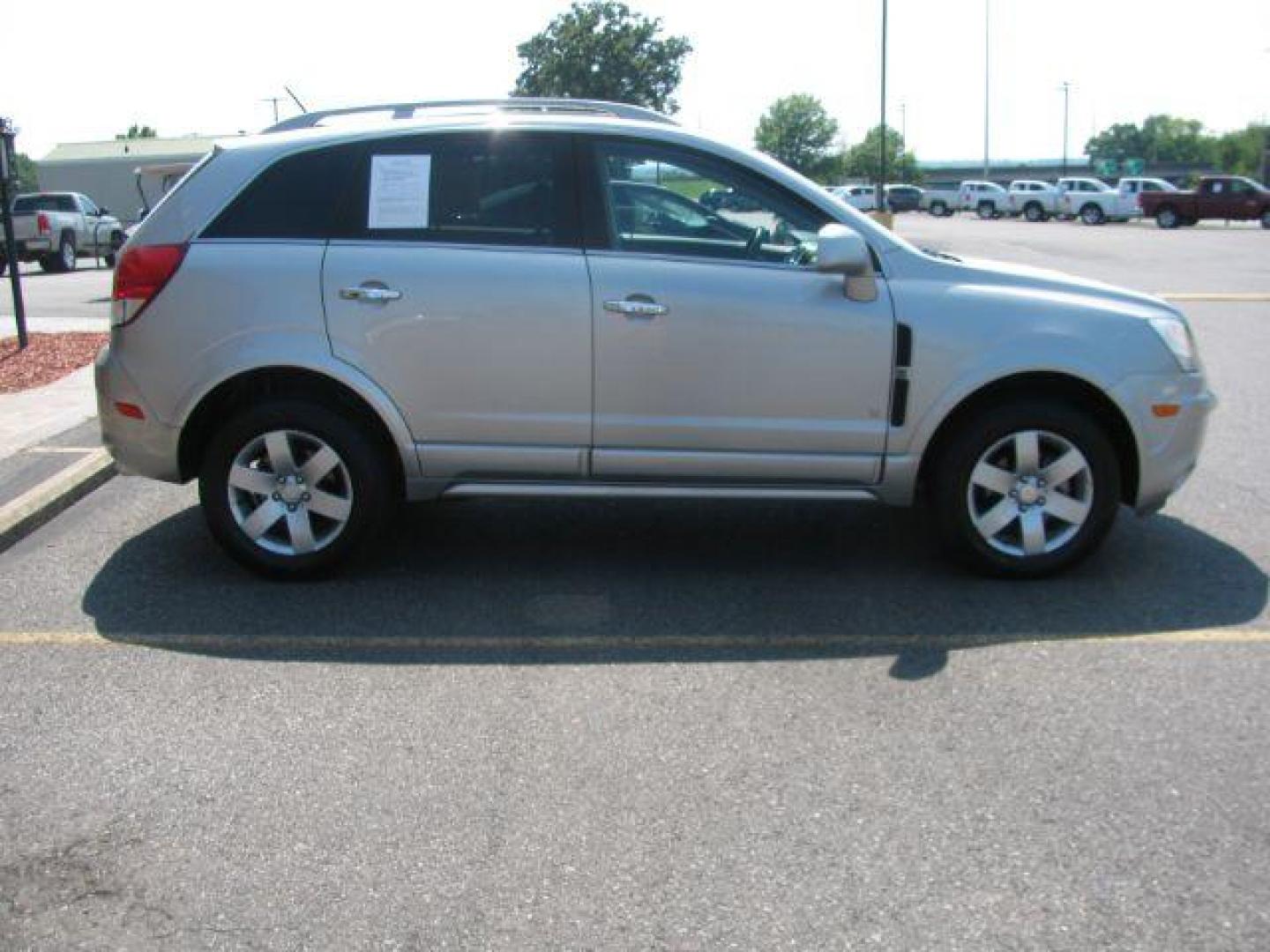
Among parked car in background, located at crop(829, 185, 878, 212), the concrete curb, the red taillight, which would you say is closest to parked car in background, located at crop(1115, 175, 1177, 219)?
parked car in background, located at crop(829, 185, 878, 212)

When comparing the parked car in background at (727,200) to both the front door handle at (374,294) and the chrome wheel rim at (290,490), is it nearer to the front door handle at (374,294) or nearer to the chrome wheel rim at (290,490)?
the front door handle at (374,294)

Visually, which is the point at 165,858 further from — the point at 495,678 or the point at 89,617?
the point at 89,617

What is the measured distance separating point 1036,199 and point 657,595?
56.6 meters

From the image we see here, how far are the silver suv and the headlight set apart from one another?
27mm

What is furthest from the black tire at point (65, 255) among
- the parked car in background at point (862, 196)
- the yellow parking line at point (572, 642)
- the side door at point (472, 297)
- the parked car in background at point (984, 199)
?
the parked car in background at point (984, 199)

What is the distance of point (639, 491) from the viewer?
17.5 ft

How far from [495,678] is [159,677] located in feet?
3.93

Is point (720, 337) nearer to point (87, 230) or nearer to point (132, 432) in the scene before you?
point (132, 432)

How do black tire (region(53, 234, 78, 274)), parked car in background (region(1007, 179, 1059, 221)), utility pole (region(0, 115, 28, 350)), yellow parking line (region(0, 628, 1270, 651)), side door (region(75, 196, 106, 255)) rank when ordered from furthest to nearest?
1. parked car in background (region(1007, 179, 1059, 221))
2. side door (region(75, 196, 106, 255))
3. black tire (region(53, 234, 78, 274))
4. utility pole (region(0, 115, 28, 350))
5. yellow parking line (region(0, 628, 1270, 651))

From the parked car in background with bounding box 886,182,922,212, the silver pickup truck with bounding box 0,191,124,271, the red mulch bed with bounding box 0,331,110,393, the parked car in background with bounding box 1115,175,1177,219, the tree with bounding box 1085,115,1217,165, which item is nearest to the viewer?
the red mulch bed with bounding box 0,331,110,393

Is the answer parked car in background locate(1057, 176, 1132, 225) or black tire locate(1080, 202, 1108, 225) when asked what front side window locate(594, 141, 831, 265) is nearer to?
parked car in background locate(1057, 176, 1132, 225)

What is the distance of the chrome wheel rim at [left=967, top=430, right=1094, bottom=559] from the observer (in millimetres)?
5305

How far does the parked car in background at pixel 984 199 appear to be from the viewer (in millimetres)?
61969

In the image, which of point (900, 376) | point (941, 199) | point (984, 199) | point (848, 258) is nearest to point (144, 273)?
point (848, 258)
